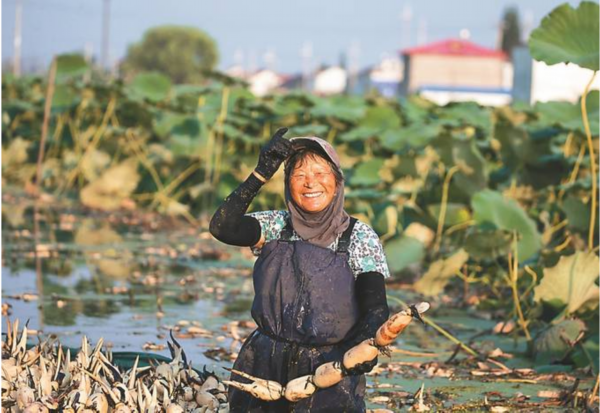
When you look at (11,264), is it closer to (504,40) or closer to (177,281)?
(177,281)

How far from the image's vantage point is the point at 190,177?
13.8 m

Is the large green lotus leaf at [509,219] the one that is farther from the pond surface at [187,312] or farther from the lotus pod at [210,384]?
the lotus pod at [210,384]

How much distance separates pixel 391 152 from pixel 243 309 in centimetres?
459

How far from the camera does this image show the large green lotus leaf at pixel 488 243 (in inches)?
265

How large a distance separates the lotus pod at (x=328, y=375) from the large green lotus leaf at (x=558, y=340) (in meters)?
2.40

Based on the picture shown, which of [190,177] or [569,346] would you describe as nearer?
[569,346]

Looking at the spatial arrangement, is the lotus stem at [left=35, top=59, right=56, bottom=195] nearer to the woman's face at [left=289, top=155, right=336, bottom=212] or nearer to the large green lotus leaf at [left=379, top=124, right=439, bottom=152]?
the large green lotus leaf at [left=379, top=124, right=439, bottom=152]

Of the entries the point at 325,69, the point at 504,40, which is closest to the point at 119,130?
the point at 504,40

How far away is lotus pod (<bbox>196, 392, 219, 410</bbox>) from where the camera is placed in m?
4.12

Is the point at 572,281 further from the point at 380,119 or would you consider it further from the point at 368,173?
the point at 380,119

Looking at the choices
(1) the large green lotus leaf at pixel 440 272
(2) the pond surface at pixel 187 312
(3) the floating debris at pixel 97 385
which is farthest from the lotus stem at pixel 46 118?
(3) the floating debris at pixel 97 385

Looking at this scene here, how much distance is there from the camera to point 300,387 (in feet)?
11.7

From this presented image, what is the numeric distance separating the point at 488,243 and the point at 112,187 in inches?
301

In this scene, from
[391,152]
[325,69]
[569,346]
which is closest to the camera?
[569,346]
